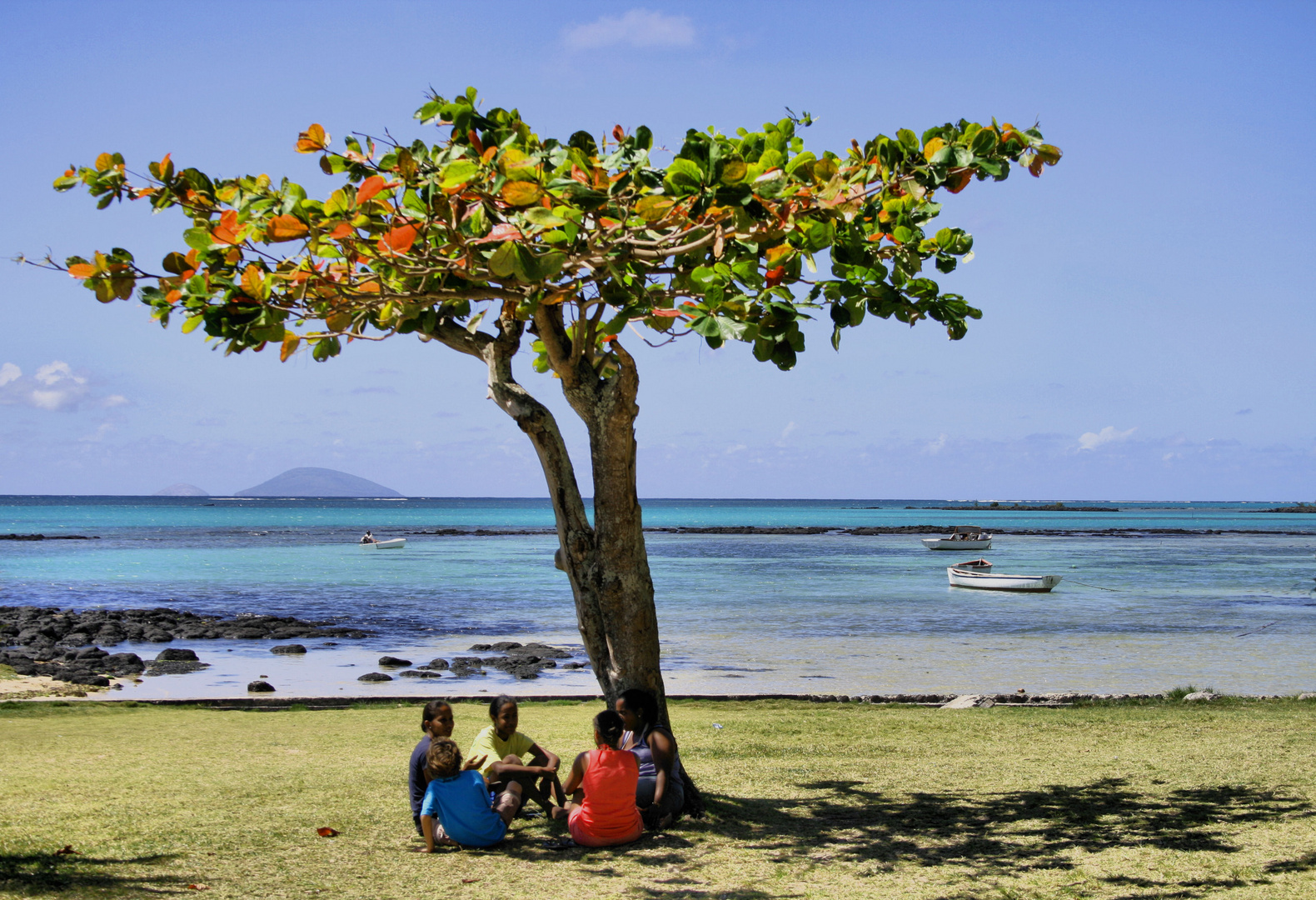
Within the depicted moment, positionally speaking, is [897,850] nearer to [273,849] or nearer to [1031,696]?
[273,849]

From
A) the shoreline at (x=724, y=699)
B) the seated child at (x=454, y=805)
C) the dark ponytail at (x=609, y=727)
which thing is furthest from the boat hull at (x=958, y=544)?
the seated child at (x=454, y=805)

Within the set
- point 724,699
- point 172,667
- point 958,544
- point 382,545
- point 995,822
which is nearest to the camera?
point 995,822

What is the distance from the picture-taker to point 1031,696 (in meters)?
12.7

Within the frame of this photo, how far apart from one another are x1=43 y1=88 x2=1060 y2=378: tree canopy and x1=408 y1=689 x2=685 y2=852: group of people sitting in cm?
233

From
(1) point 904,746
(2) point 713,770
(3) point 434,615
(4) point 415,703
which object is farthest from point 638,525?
(3) point 434,615

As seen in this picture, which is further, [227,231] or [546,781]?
[546,781]

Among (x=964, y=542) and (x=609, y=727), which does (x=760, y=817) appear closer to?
(x=609, y=727)

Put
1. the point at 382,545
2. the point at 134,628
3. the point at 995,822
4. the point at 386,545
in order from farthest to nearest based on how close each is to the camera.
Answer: the point at 386,545 → the point at 382,545 → the point at 134,628 → the point at 995,822

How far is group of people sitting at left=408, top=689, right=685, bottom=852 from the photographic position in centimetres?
552

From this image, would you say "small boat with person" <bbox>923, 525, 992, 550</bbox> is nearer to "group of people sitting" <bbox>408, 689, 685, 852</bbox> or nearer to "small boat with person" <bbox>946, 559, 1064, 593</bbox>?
"small boat with person" <bbox>946, 559, 1064, 593</bbox>

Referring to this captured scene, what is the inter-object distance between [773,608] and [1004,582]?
10.0 m

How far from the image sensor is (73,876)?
4707mm

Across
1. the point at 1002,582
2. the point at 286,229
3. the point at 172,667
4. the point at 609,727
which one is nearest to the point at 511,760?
the point at 609,727

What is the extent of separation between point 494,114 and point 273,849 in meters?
4.17
